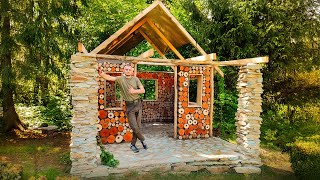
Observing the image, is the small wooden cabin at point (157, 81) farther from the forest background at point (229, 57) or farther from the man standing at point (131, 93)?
the forest background at point (229, 57)

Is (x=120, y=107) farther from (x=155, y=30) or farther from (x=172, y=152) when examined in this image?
(x=155, y=30)

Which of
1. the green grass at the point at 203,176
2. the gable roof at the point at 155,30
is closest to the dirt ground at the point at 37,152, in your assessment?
the green grass at the point at 203,176

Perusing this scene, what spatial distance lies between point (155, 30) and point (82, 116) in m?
4.58

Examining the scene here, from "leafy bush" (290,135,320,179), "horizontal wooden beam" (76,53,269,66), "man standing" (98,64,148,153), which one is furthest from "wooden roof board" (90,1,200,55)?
"leafy bush" (290,135,320,179)

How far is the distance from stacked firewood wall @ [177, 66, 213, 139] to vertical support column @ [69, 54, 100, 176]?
3.81 m

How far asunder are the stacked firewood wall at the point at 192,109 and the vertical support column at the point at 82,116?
12.5 ft

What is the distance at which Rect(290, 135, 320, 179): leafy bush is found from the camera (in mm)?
5316

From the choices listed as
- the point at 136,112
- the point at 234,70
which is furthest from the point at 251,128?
the point at 234,70

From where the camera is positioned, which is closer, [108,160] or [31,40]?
[108,160]

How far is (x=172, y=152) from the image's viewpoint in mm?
7012

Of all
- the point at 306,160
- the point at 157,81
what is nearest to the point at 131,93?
the point at 306,160

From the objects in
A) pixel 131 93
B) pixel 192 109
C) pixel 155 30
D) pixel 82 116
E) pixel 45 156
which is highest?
pixel 155 30

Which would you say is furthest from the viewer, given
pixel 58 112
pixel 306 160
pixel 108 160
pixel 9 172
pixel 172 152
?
pixel 58 112

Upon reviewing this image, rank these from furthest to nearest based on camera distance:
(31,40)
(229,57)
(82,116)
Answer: (229,57) < (31,40) < (82,116)
